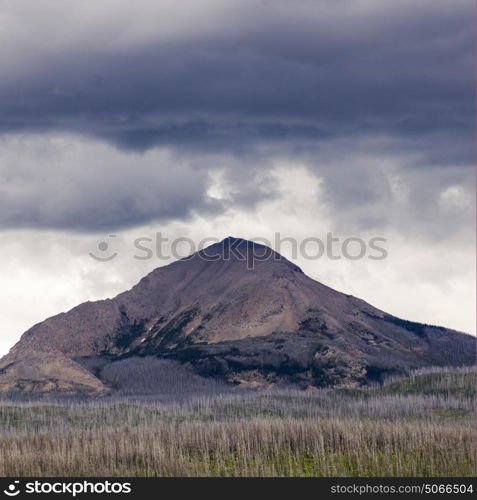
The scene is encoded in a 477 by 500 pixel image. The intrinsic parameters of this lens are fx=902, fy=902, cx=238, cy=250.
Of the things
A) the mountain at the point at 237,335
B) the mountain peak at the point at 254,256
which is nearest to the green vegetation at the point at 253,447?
the mountain at the point at 237,335

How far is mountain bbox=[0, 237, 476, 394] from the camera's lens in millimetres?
131125

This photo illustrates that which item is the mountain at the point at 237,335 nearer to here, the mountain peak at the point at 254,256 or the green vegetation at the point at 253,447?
the mountain peak at the point at 254,256

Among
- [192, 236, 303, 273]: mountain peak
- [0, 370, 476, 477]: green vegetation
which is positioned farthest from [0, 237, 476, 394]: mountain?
[0, 370, 476, 477]: green vegetation

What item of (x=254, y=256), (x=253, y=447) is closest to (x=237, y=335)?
(x=254, y=256)

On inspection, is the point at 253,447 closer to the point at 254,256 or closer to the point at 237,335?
the point at 237,335

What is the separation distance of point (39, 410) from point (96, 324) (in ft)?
290

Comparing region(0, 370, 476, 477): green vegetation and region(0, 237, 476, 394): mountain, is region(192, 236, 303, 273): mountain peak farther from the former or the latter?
region(0, 370, 476, 477): green vegetation

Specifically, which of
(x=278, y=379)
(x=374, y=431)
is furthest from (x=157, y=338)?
(x=374, y=431)

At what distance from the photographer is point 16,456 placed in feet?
163

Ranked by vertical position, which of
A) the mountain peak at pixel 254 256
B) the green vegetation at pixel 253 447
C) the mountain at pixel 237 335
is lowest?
the green vegetation at pixel 253 447

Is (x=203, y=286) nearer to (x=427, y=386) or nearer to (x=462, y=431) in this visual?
(x=427, y=386)

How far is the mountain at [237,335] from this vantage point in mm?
131125

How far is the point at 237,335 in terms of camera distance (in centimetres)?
15162

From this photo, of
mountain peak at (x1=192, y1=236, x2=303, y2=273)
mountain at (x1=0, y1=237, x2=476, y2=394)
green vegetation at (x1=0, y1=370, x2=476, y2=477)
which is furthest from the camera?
mountain peak at (x1=192, y1=236, x2=303, y2=273)
